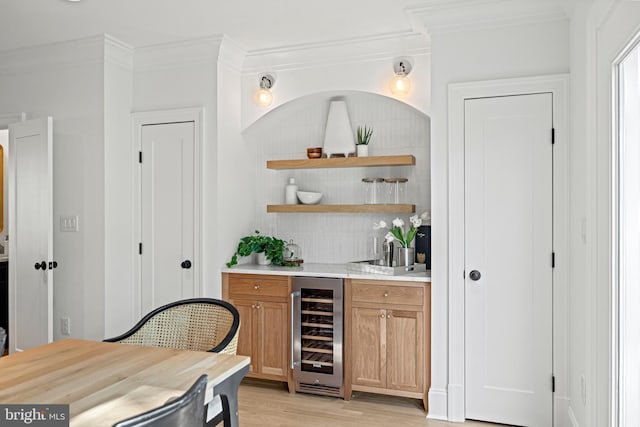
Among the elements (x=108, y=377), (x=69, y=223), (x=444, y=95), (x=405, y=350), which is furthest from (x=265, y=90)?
(x=108, y=377)

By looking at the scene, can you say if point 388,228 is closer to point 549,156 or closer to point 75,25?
point 549,156

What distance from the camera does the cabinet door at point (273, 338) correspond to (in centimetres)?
379

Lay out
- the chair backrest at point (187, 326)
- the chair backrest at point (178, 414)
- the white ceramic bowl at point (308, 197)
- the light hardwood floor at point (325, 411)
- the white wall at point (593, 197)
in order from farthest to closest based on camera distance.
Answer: the white ceramic bowl at point (308, 197), the light hardwood floor at point (325, 411), the chair backrest at point (187, 326), the white wall at point (593, 197), the chair backrest at point (178, 414)

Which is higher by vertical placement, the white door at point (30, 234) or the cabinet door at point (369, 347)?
the white door at point (30, 234)

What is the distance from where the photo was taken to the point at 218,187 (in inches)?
156

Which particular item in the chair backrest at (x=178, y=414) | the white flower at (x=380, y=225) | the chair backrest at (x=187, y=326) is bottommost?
the chair backrest at (x=187, y=326)

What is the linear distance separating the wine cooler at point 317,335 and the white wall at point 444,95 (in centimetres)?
66

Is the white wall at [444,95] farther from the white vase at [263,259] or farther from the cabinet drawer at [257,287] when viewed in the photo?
the white vase at [263,259]

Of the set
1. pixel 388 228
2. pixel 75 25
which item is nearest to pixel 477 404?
pixel 388 228

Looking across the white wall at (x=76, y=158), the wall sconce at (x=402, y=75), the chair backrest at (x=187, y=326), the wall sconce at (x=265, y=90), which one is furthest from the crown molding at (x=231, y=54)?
the chair backrest at (x=187, y=326)

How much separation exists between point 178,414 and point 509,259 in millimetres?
2493

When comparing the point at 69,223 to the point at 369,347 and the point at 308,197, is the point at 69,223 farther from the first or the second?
the point at 369,347

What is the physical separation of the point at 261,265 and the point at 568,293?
2.18 metres

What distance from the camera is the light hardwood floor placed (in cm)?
326
